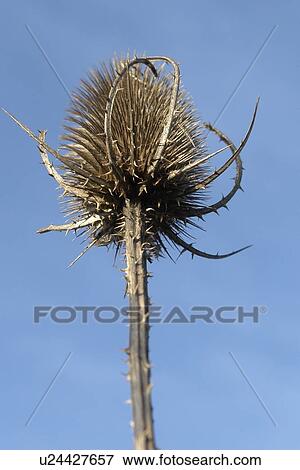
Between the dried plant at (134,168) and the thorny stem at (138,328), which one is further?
the dried plant at (134,168)

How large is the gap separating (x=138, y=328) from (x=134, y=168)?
6.47 ft

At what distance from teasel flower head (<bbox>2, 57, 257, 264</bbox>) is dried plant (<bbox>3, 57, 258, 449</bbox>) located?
11 mm

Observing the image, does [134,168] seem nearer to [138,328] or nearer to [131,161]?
[131,161]

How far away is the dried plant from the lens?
7.71 m

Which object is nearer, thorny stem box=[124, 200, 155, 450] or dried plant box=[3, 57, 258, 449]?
thorny stem box=[124, 200, 155, 450]

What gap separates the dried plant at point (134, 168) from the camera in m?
7.71

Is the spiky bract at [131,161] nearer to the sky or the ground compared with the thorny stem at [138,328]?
nearer to the sky

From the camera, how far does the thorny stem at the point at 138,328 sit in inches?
229

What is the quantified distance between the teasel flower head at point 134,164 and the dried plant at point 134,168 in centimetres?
1

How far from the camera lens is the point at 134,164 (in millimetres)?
7770

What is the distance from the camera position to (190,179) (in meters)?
8.45

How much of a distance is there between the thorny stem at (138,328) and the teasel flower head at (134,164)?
154 millimetres
